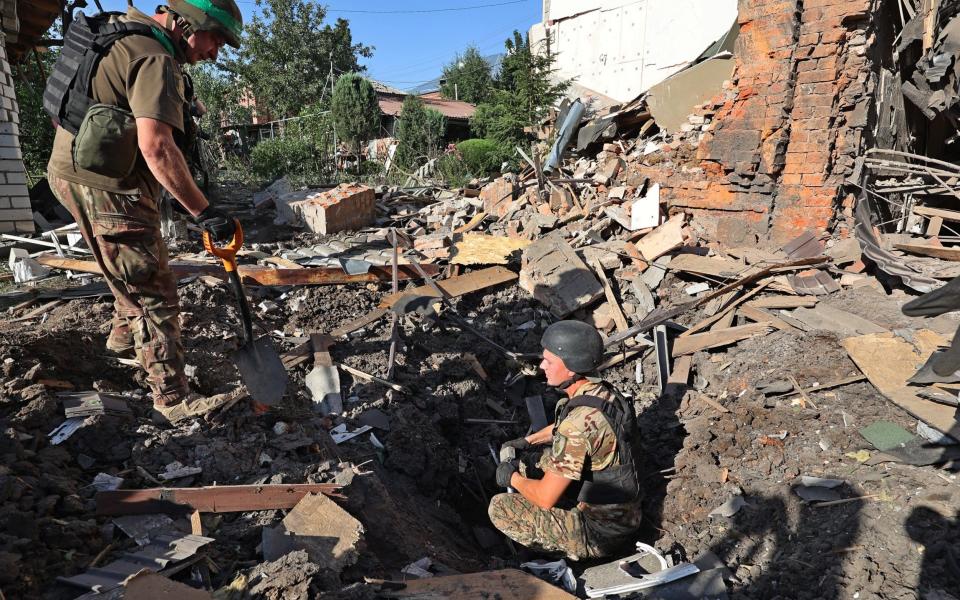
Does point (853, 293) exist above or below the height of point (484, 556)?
above

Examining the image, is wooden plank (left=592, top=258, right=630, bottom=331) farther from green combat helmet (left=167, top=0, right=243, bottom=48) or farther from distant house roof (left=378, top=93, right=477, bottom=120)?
distant house roof (left=378, top=93, right=477, bottom=120)

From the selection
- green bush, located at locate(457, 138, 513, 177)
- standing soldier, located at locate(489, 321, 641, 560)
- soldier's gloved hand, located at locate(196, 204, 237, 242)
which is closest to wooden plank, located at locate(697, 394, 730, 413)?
standing soldier, located at locate(489, 321, 641, 560)

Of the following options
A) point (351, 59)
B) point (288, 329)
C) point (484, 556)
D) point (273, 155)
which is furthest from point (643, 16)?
point (351, 59)

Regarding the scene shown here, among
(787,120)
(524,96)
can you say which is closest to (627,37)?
(524,96)

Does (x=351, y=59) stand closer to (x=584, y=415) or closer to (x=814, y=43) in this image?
(x=814, y=43)

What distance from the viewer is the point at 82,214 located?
9.39 ft

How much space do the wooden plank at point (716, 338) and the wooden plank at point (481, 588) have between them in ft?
9.96

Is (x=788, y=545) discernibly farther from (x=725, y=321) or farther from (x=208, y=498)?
(x=208, y=498)

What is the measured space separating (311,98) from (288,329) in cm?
2918

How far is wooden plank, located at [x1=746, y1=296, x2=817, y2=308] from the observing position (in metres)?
4.84

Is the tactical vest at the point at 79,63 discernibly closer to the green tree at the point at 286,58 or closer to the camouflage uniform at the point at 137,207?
the camouflage uniform at the point at 137,207

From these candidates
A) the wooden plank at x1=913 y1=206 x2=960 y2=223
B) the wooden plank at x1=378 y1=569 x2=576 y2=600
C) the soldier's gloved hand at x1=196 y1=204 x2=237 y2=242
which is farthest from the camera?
the wooden plank at x1=913 y1=206 x2=960 y2=223

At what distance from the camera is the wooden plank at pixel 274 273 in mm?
5352

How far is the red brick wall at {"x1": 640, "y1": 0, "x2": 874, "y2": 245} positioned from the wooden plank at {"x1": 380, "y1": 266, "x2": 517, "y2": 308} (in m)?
2.61
